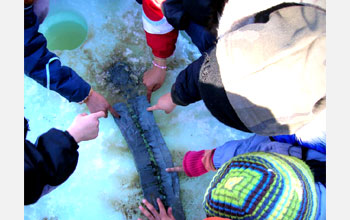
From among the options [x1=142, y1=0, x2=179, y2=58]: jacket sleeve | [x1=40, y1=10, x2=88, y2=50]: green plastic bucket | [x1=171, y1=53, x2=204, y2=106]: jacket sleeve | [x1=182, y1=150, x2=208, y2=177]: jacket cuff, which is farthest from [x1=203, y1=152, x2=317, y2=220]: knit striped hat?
[x1=40, y1=10, x2=88, y2=50]: green plastic bucket

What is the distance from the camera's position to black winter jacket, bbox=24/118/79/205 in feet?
2.31

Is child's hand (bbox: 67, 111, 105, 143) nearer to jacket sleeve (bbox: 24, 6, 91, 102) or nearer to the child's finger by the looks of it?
jacket sleeve (bbox: 24, 6, 91, 102)

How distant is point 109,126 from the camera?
4.22ft

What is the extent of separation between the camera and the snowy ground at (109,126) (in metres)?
1.18

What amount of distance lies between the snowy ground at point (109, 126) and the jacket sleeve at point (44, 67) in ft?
0.86

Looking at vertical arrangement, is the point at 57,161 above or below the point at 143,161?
above

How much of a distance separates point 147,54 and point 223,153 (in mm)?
658

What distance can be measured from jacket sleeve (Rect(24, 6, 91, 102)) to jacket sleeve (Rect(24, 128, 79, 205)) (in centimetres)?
27

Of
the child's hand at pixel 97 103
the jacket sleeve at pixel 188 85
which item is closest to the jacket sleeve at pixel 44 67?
the child's hand at pixel 97 103

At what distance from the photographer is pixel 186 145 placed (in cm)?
130

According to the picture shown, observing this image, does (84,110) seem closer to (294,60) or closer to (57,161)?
(57,161)

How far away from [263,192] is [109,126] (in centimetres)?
88

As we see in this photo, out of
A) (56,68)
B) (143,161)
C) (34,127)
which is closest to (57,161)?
(56,68)

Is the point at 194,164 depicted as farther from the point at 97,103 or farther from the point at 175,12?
the point at 175,12
